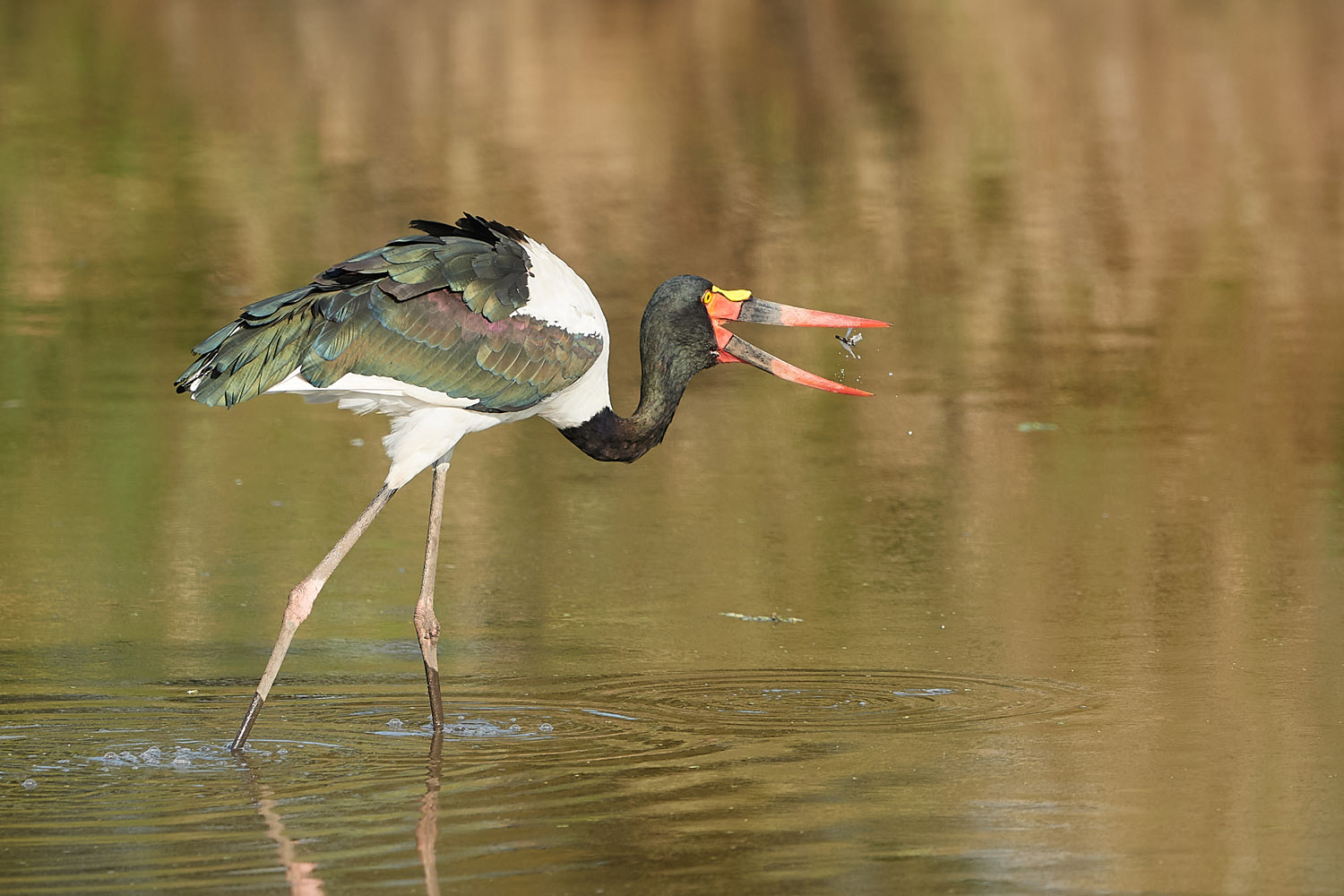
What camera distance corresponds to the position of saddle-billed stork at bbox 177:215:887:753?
21.2 ft

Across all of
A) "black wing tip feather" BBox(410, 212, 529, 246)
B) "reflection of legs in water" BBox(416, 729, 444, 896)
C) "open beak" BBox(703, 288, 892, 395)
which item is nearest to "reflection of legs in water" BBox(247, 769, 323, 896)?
"reflection of legs in water" BBox(416, 729, 444, 896)

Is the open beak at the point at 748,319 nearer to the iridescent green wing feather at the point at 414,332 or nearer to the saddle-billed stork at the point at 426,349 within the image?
the saddle-billed stork at the point at 426,349

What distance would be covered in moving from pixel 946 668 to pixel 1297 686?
946 mm

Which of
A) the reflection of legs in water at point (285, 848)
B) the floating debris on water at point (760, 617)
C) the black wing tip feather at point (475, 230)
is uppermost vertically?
the black wing tip feather at point (475, 230)

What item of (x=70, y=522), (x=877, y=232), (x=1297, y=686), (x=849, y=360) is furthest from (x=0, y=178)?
(x=1297, y=686)

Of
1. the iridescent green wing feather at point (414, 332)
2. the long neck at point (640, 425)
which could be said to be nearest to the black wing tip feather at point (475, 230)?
the iridescent green wing feather at point (414, 332)

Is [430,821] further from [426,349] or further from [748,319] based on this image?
[748,319]

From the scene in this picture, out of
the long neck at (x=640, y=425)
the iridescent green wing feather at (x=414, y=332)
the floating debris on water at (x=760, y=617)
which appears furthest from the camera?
the floating debris on water at (x=760, y=617)

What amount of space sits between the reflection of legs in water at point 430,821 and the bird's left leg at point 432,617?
5.5 inches

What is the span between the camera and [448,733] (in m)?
6.18

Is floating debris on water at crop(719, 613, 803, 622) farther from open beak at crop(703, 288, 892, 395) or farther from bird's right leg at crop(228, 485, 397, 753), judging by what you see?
bird's right leg at crop(228, 485, 397, 753)

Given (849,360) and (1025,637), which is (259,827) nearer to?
(1025,637)

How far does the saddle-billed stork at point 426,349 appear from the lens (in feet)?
21.2

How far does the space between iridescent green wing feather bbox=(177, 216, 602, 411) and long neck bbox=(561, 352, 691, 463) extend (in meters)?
0.38
